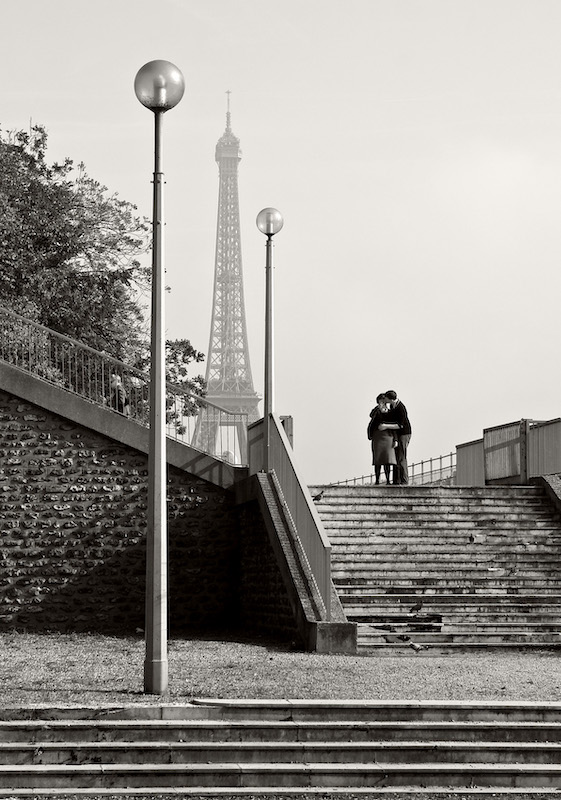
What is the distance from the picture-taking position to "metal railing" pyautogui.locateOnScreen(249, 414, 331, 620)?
16688 mm

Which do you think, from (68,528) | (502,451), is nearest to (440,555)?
(502,451)

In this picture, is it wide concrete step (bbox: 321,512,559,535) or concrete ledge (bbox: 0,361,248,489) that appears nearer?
wide concrete step (bbox: 321,512,559,535)

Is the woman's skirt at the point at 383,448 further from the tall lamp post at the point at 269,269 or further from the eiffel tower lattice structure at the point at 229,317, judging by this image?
the eiffel tower lattice structure at the point at 229,317

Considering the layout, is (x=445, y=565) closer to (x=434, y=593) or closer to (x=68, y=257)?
(x=434, y=593)

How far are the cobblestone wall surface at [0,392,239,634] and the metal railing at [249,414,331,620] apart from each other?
1.96 m

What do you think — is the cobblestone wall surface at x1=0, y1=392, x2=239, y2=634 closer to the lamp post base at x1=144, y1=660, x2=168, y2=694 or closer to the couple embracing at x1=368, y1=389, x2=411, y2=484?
the couple embracing at x1=368, y1=389, x2=411, y2=484

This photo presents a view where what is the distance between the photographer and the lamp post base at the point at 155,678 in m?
11.9

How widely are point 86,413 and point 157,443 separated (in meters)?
9.35

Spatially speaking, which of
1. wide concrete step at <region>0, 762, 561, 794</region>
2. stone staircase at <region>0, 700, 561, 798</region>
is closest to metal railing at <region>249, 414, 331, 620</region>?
stone staircase at <region>0, 700, 561, 798</region>

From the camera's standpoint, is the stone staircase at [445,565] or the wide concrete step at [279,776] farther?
the stone staircase at [445,565]

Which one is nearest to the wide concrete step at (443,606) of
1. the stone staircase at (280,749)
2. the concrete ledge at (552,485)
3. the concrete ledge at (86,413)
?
the concrete ledge at (552,485)

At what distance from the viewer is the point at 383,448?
22156 millimetres

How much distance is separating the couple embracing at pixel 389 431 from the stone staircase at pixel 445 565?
2.92ft

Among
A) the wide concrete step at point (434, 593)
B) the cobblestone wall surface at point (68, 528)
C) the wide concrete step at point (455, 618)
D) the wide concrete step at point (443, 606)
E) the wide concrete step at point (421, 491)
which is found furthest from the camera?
the cobblestone wall surface at point (68, 528)
